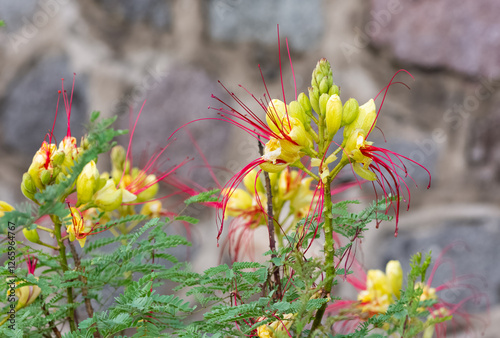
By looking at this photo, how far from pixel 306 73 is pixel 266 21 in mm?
142

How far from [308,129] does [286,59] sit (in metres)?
0.71

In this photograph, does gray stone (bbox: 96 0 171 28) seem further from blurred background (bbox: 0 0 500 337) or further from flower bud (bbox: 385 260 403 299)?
flower bud (bbox: 385 260 403 299)

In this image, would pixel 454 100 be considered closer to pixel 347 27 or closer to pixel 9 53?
pixel 347 27

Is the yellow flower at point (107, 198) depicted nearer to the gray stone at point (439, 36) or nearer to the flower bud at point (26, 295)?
the flower bud at point (26, 295)

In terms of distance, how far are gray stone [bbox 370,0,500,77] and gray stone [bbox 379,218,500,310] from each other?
1.08 feet

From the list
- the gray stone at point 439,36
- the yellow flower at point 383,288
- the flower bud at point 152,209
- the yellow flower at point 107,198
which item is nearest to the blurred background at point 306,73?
the gray stone at point 439,36

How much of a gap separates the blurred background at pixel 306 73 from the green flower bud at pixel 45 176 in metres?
0.69

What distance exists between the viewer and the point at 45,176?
1.39 ft

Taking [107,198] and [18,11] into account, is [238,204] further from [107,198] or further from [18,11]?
[18,11]

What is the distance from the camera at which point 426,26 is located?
1.13 metres

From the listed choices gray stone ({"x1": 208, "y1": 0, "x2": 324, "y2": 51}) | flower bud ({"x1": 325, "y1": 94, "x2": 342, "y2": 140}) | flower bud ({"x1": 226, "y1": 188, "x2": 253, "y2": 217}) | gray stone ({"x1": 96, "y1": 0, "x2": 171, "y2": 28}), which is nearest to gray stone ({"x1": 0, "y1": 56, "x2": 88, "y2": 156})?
gray stone ({"x1": 96, "y1": 0, "x2": 171, "y2": 28})

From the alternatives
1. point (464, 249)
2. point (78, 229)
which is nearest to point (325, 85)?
point (78, 229)

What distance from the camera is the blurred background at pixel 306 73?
1.12 meters

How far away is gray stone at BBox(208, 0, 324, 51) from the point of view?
112cm
